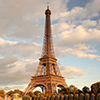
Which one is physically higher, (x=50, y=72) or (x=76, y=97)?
(x=50, y=72)

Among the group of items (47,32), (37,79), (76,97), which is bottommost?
(76,97)

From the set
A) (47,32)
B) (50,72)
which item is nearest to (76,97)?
(50,72)

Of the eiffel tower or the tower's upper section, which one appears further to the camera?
the tower's upper section

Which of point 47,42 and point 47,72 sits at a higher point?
point 47,42

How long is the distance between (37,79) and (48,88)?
8.00m

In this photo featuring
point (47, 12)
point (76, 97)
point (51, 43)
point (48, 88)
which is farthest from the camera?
point (47, 12)

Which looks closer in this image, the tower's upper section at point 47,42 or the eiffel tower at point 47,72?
the eiffel tower at point 47,72

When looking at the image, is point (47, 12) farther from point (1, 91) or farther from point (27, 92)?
point (1, 91)

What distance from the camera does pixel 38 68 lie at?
7969 centimetres

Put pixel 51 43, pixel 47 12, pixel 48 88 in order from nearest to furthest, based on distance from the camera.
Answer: pixel 48 88
pixel 51 43
pixel 47 12

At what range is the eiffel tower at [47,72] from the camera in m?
72.1

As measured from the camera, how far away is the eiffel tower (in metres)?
72.1

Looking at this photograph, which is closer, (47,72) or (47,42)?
(47,72)

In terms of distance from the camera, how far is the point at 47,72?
7731 centimetres
